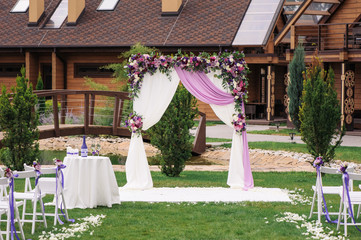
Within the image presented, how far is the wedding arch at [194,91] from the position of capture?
12.2 metres

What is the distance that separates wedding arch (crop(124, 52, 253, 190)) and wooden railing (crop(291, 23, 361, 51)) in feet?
43.1

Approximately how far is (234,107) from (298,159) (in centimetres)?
539

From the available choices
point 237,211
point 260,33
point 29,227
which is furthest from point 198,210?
point 260,33

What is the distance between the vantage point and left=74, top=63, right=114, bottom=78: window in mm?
30547

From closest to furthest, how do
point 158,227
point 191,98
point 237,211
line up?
1. point 158,227
2. point 237,211
3. point 191,98

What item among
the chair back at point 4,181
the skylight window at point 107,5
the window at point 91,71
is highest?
the skylight window at point 107,5

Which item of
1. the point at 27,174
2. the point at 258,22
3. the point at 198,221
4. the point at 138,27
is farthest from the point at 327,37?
the point at 27,174

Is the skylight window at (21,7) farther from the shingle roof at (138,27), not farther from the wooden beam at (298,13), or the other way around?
the wooden beam at (298,13)

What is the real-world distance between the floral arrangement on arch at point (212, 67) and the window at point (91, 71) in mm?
18049

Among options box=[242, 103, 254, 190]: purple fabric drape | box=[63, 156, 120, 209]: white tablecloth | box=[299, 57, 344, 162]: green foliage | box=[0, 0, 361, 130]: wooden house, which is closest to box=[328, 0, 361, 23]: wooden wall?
box=[0, 0, 361, 130]: wooden house

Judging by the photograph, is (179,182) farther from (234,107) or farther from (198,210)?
(198,210)

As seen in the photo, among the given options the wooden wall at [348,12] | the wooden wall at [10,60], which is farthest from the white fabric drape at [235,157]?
the wooden wall at [10,60]

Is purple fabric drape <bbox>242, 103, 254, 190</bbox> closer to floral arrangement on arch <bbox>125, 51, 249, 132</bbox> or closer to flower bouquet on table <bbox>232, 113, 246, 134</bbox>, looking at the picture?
flower bouquet on table <bbox>232, 113, 246, 134</bbox>

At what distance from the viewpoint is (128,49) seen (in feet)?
96.0
